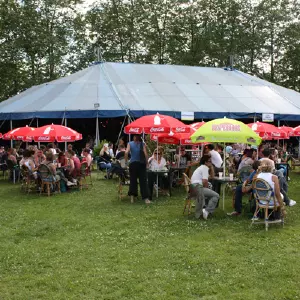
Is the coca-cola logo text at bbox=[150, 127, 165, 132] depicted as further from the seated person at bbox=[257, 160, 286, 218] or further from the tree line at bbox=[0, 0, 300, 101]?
the tree line at bbox=[0, 0, 300, 101]

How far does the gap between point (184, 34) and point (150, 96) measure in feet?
62.7

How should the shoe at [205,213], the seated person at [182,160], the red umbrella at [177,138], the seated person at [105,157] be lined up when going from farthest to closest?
the seated person at [105,157] → the red umbrella at [177,138] → the seated person at [182,160] → the shoe at [205,213]

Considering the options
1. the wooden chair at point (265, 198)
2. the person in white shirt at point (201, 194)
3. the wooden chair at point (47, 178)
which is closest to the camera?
the wooden chair at point (265, 198)

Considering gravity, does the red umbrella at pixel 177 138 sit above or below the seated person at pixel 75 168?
above

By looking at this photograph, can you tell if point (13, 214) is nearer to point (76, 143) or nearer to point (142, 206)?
point (142, 206)

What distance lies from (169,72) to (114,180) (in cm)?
1195

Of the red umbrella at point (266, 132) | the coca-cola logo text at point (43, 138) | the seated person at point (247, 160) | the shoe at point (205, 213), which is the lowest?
the shoe at point (205, 213)

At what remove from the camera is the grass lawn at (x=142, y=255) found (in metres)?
4.02

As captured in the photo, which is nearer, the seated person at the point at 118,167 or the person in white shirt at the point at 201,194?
the person in white shirt at the point at 201,194

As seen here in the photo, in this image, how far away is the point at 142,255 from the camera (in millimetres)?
5113

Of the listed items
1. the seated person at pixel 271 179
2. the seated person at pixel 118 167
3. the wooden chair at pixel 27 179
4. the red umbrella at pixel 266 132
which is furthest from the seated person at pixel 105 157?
the seated person at pixel 271 179

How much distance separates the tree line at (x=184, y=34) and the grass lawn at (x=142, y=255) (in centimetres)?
2904

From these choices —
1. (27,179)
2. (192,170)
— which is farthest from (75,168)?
(192,170)

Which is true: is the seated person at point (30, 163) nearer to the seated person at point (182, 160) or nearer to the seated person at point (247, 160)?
the seated person at point (182, 160)
